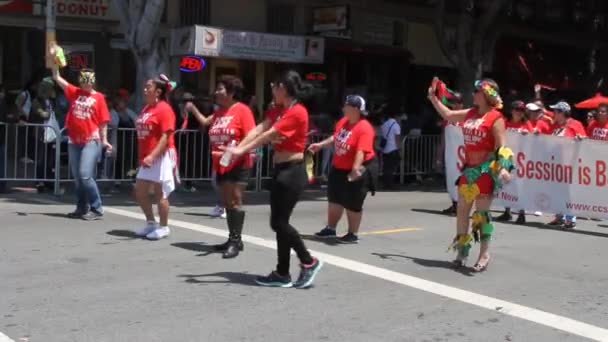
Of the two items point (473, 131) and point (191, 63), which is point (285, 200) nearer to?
point (473, 131)

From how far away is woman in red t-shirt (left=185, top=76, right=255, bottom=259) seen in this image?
27.9 ft

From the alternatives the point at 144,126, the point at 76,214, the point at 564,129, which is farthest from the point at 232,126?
the point at 564,129

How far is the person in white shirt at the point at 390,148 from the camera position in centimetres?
1622

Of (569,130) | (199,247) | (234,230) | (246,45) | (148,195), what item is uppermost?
(246,45)

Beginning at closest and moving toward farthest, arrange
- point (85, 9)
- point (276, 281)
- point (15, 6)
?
point (276, 281)
point (15, 6)
point (85, 9)

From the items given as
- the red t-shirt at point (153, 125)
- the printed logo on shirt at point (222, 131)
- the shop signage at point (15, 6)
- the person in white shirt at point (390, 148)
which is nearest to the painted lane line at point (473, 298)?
the printed logo on shirt at point (222, 131)

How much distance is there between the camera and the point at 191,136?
14680 millimetres

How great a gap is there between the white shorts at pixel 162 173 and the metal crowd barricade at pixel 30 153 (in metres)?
4.39

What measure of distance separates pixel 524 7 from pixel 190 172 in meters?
15.5

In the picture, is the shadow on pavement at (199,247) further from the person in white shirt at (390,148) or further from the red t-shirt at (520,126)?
the person in white shirt at (390,148)

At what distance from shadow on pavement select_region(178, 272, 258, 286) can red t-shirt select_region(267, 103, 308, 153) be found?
125 centimetres

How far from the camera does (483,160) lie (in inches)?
316

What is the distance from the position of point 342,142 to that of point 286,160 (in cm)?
252

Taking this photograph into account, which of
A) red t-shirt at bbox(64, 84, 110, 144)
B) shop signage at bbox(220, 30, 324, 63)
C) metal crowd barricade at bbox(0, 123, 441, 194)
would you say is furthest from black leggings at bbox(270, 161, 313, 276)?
shop signage at bbox(220, 30, 324, 63)
